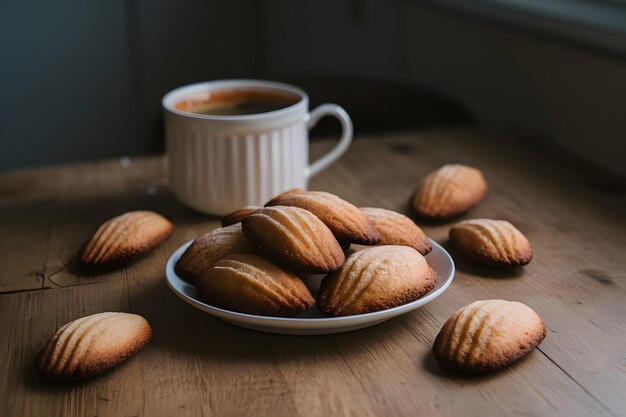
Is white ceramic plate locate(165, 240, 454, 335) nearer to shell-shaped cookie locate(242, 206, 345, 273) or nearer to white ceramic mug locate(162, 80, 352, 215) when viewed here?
shell-shaped cookie locate(242, 206, 345, 273)

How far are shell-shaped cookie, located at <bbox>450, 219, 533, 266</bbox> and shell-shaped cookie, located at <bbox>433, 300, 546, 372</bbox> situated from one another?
124 millimetres

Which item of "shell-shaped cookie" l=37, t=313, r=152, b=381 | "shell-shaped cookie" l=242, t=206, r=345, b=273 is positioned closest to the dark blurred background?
"shell-shaped cookie" l=242, t=206, r=345, b=273

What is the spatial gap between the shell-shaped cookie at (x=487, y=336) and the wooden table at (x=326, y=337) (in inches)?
0.5

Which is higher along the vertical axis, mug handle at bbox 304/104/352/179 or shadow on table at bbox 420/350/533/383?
mug handle at bbox 304/104/352/179

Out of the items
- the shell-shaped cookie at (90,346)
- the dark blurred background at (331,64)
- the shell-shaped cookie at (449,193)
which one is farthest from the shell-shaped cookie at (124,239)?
the dark blurred background at (331,64)

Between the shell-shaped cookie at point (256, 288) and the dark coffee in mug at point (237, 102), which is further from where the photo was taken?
the dark coffee in mug at point (237, 102)

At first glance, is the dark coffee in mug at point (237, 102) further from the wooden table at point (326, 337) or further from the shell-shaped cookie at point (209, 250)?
the shell-shaped cookie at point (209, 250)

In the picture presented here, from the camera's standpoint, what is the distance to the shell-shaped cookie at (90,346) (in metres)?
0.53

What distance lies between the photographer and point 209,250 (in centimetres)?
63

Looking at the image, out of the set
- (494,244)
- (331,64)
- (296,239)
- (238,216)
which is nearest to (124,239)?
(238,216)

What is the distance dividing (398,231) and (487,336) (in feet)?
0.52

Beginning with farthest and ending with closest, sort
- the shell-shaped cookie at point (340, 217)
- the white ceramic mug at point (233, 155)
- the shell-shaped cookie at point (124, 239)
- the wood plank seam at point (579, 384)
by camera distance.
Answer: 1. the white ceramic mug at point (233, 155)
2. the shell-shaped cookie at point (124, 239)
3. the shell-shaped cookie at point (340, 217)
4. the wood plank seam at point (579, 384)

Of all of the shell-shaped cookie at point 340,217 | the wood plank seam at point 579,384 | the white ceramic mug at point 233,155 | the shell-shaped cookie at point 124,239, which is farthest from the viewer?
the white ceramic mug at point 233,155

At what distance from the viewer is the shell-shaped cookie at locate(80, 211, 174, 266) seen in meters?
0.72
